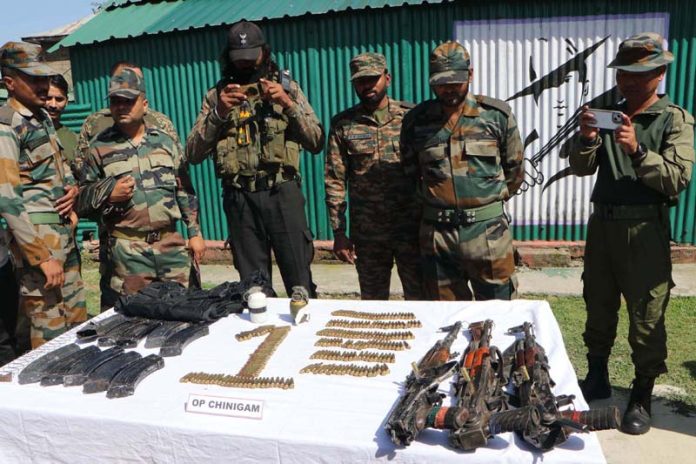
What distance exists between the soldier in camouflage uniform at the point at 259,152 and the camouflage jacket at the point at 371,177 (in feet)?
0.72

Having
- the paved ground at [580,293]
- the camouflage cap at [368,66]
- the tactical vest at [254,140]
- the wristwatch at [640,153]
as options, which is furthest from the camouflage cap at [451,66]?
the paved ground at [580,293]

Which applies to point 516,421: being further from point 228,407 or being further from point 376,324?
point 376,324

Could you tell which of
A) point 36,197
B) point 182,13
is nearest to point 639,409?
point 36,197

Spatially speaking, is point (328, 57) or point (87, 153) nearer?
point (87, 153)

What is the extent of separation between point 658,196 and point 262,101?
2538mm

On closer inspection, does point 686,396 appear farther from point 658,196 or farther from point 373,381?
point 373,381

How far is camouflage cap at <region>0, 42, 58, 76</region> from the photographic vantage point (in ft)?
11.6

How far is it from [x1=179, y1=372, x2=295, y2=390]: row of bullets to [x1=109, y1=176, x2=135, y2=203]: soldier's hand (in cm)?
162

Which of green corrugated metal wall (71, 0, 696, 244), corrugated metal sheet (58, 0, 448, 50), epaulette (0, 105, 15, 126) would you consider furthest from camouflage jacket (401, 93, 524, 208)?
corrugated metal sheet (58, 0, 448, 50)

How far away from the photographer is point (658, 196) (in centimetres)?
332

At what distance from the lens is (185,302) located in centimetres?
319

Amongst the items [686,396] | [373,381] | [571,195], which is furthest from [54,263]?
[571,195]

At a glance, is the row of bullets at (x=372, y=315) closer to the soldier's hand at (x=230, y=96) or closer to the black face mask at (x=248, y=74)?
the soldier's hand at (x=230, y=96)

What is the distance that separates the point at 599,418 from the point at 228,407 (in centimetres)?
126
